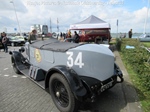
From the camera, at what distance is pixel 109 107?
303 centimetres

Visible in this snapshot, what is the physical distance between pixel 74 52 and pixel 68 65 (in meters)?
0.38

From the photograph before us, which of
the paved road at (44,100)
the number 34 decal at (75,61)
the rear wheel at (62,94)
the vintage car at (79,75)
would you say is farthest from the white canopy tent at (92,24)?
the rear wheel at (62,94)

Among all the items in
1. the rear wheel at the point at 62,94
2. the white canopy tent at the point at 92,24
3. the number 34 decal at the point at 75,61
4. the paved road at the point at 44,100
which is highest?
the white canopy tent at the point at 92,24

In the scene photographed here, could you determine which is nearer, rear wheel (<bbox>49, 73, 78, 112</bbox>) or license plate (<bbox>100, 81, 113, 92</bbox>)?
rear wheel (<bbox>49, 73, 78, 112</bbox>)

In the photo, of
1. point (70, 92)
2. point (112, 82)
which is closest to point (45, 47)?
point (70, 92)

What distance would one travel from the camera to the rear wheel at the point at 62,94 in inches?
103

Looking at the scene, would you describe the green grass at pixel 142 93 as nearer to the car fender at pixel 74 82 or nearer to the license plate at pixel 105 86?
the license plate at pixel 105 86

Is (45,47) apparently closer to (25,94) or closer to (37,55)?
(37,55)

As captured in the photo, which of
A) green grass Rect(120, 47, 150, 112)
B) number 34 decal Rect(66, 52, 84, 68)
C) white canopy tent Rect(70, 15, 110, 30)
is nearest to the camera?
number 34 decal Rect(66, 52, 84, 68)

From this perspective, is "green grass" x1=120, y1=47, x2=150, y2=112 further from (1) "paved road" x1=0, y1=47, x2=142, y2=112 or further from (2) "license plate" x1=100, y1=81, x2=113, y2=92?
(2) "license plate" x1=100, y1=81, x2=113, y2=92

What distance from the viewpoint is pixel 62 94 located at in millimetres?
2982

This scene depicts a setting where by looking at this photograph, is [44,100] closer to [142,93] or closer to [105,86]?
[105,86]

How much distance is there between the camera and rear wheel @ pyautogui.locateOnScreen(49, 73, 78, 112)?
103 inches

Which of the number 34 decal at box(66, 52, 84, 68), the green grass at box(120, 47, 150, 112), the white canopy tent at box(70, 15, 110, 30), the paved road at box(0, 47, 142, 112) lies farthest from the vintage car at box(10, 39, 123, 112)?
the white canopy tent at box(70, 15, 110, 30)
